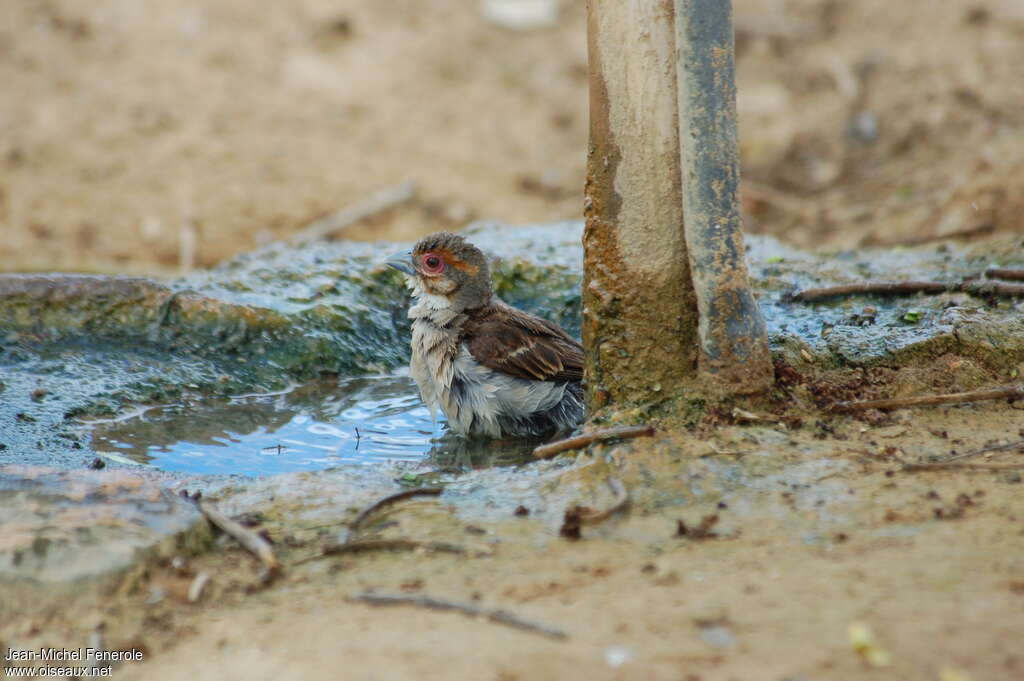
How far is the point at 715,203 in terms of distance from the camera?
4129 millimetres

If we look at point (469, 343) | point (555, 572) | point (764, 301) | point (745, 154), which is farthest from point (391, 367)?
point (745, 154)

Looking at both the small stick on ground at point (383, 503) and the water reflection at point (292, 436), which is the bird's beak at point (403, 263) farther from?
the small stick on ground at point (383, 503)

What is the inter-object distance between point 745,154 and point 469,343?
23.6 ft

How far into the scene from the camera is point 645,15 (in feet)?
13.4

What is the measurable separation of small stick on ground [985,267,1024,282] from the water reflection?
2512mm

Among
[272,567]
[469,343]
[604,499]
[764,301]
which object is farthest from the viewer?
[764,301]

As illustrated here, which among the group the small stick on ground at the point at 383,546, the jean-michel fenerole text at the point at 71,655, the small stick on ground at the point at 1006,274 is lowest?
the jean-michel fenerole text at the point at 71,655

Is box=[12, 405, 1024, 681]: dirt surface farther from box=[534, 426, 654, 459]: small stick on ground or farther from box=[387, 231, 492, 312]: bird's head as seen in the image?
box=[387, 231, 492, 312]: bird's head

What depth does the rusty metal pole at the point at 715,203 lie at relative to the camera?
400 cm

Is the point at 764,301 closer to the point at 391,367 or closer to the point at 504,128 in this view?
the point at 391,367

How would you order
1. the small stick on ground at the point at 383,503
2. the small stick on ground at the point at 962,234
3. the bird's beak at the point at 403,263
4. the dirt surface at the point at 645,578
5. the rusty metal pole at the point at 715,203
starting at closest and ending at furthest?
the dirt surface at the point at 645,578 → the small stick on ground at the point at 383,503 → the rusty metal pole at the point at 715,203 → the bird's beak at the point at 403,263 → the small stick on ground at the point at 962,234

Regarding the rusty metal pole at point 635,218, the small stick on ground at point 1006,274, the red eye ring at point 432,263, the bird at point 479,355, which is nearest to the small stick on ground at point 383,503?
the rusty metal pole at point 635,218

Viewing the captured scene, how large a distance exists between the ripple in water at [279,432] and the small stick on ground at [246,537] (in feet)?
3.84

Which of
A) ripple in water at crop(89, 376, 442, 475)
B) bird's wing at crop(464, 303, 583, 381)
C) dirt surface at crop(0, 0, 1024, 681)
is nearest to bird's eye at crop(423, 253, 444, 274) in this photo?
bird's wing at crop(464, 303, 583, 381)
